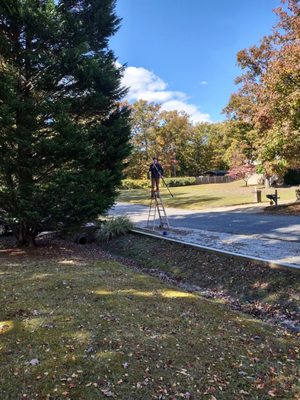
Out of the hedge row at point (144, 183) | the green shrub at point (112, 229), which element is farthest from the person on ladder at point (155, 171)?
the hedge row at point (144, 183)

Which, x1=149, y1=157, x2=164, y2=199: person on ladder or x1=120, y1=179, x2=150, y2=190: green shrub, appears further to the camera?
x1=120, y1=179, x2=150, y2=190: green shrub

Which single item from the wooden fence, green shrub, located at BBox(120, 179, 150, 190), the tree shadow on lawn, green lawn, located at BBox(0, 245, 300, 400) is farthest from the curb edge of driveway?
the wooden fence

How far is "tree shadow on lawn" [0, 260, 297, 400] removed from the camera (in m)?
2.65

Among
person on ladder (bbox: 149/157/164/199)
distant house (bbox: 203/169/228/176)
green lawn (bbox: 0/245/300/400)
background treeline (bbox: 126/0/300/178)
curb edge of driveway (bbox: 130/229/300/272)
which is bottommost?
green lawn (bbox: 0/245/300/400)

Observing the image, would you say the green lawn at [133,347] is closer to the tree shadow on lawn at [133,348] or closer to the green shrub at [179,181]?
the tree shadow on lawn at [133,348]

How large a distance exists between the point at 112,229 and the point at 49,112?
4.16 meters

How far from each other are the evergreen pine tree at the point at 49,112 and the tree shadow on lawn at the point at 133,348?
9.80 ft

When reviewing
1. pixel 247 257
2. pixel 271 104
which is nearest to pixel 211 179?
pixel 271 104

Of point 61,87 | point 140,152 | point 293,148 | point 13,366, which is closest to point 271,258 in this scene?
point 13,366

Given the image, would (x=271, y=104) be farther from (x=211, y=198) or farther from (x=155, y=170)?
(x=211, y=198)

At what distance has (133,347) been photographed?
321cm

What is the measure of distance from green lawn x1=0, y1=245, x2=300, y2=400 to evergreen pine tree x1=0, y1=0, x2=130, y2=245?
9.34ft

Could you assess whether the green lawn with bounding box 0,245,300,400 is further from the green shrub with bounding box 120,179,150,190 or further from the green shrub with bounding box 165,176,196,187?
the green shrub with bounding box 165,176,196,187

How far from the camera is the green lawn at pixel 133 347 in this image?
263 centimetres
